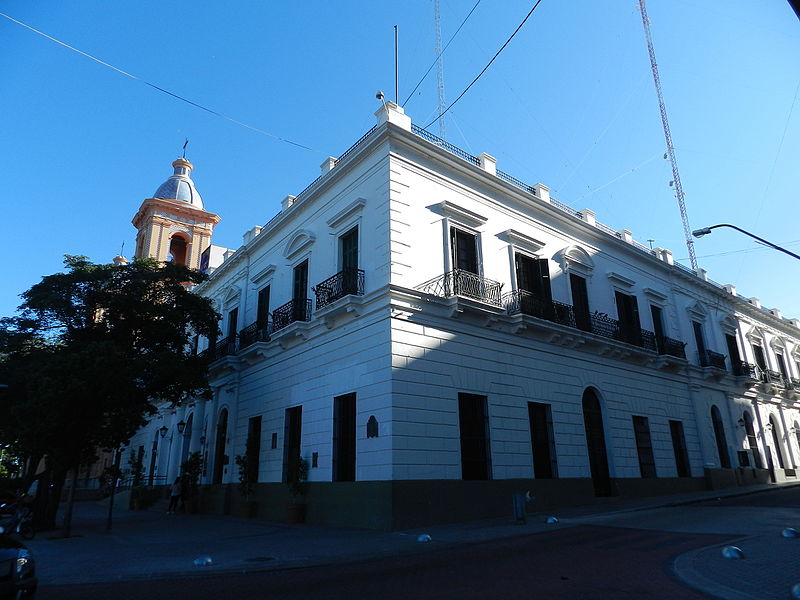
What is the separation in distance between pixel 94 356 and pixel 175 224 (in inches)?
972

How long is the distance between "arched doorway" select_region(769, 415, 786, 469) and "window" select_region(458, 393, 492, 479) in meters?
22.2

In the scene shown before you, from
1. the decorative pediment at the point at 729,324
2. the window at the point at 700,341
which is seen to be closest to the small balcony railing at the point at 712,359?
the window at the point at 700,341

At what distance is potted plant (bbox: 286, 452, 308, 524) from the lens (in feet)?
47.5

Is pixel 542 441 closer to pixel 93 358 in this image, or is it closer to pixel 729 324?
pixel 93 358

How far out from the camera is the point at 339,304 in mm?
14234

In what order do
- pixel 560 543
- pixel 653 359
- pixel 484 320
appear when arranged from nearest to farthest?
pixel 560 543 < pixel 484 320 < pixel 653 359

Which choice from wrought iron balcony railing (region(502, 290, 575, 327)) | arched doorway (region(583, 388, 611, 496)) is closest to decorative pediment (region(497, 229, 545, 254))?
wrought iron balcony railing (region(502, 290, 575, 327))

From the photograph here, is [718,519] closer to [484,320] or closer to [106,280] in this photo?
[484,320]

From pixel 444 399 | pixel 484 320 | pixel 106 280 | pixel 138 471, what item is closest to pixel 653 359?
pixel 484 320

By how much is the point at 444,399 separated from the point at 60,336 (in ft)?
37.8

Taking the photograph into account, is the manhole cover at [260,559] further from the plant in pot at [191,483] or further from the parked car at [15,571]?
the plant in pot at [191,483]

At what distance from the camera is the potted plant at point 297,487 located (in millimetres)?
14484

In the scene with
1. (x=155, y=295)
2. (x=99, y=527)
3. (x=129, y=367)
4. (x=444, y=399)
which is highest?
(x=155, y=295)

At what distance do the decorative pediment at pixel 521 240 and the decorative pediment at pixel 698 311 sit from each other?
38.0ft
